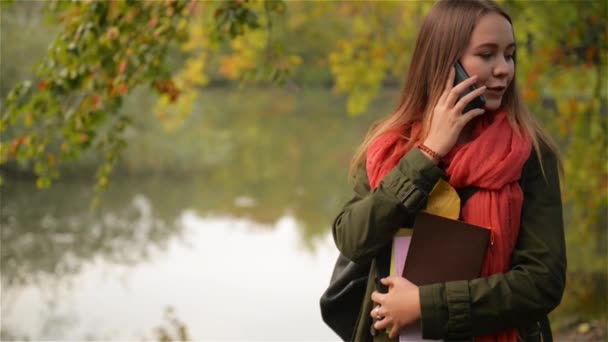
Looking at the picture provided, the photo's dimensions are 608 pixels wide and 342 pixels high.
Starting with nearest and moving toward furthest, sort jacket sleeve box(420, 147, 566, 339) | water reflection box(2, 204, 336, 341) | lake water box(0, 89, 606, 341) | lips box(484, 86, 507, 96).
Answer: jacket sleeve box(420, 147, 566, 339)
lips box(484, 86, 507, 96)
water reflection box(2, 204, 336, 341)
lake water box(0, 89, 606, 341)

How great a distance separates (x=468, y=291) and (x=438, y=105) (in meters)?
0.43

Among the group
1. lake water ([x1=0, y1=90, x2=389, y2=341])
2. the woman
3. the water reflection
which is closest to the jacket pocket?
the woman

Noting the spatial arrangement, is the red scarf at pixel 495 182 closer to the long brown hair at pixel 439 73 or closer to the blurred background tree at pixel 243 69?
the long brown hair at pixel 439 73

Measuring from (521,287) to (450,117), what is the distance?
42 centimetres

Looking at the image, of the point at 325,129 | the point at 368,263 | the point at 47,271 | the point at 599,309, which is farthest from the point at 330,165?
the point at 368,263

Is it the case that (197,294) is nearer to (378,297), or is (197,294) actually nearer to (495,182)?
(378,297)

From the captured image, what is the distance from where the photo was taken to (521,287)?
71.6 inches

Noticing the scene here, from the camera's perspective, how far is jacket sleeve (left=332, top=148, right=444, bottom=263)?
1812 mm

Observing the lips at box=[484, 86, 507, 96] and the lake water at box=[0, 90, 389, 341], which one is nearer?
the lips at box=[484, 86, 507, 96]

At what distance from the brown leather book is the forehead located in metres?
0.44

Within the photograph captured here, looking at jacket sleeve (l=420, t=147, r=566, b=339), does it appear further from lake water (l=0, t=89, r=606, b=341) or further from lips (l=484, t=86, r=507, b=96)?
lake water (l=0, t=89, r=606, b=341)

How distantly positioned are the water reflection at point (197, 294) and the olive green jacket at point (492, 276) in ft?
15.5

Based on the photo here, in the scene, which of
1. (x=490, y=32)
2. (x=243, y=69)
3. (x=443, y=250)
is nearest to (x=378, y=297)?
(x=443, y=250)

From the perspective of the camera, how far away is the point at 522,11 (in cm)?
617
